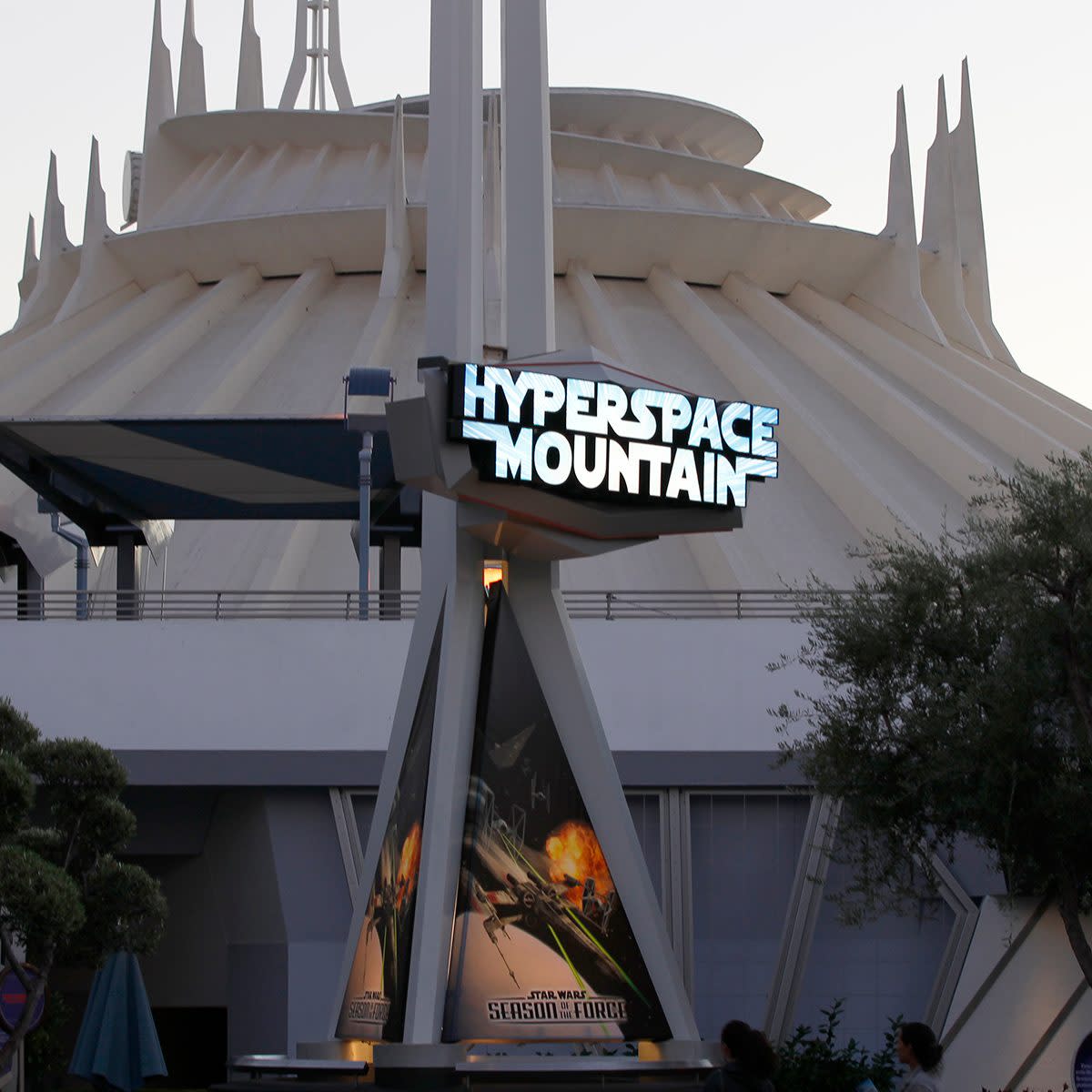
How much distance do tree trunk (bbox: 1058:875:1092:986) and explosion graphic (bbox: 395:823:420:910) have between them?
5.59m

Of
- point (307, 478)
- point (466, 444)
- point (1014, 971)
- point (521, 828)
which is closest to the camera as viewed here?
point (466, 444)

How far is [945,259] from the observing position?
3784cm

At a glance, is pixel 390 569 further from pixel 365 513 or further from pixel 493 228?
pixel 493 228

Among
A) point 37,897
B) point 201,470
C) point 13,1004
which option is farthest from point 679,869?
point 37,897

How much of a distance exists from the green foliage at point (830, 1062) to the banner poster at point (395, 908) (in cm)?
437

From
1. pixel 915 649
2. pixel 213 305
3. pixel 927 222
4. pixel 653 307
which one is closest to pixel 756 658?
pixel 915 649

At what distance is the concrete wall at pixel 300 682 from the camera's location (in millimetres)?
21062

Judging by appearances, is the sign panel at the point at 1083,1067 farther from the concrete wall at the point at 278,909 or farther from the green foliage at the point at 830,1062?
the concrete wall at the point at 278,909

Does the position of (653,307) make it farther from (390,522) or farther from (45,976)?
(45,976)

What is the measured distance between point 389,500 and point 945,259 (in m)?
17.0

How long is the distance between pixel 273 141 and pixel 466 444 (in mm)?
25669

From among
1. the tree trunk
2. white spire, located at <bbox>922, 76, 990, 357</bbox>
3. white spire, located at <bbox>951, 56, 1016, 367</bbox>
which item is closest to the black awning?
the tree trunk

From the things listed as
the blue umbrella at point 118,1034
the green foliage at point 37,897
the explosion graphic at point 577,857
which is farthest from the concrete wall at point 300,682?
the green foliage at point 37,897

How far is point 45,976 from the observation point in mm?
15586
